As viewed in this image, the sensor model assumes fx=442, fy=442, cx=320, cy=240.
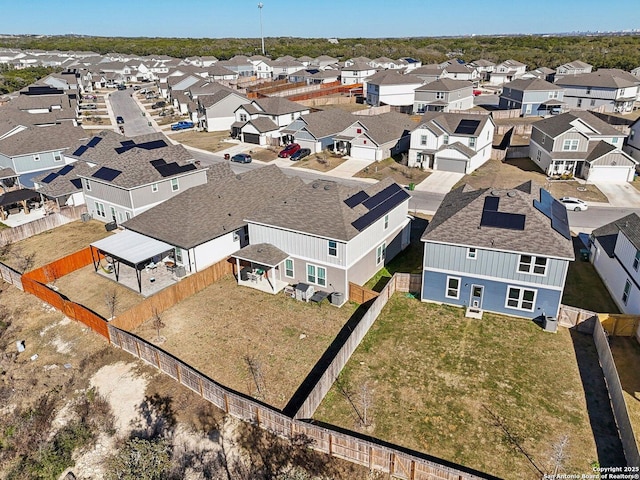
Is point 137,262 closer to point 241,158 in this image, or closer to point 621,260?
point 621,260

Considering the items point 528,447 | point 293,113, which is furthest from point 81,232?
point 293,113

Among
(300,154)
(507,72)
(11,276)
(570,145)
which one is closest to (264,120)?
(300,154)

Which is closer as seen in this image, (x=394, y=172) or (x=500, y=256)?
(x=500, y=256)

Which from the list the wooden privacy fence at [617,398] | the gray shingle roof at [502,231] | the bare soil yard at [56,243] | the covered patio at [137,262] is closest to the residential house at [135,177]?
the bare soil yard at [56,243]

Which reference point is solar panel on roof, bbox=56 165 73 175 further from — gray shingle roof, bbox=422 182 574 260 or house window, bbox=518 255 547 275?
house window, bbox=518 255 547 275

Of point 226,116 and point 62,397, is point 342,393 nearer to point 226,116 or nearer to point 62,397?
point 62,397

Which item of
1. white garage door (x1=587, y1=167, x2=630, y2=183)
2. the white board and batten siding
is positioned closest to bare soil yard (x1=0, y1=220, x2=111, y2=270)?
the white board and batten siding
